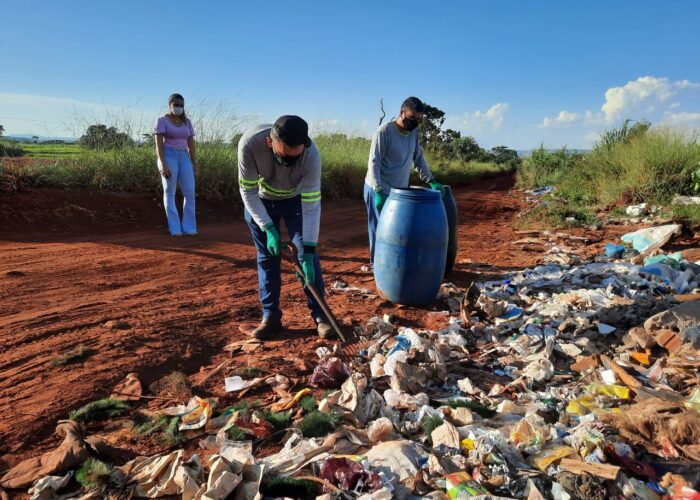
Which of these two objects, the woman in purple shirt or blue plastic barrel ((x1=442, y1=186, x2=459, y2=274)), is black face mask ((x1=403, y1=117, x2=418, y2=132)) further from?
the woman in purple shirt

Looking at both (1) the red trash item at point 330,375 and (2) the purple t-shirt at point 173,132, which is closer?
(1) the red trash item at point 330,375

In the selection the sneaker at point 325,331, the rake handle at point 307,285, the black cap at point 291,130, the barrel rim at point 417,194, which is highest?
the black cap at point 291,130

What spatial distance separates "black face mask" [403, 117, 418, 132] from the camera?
495 centimetres

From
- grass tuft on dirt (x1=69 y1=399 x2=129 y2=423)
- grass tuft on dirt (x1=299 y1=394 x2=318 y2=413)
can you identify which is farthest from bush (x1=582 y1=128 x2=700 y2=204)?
grass tuft on dirt (x1=69 y1=399 x2=129 y2=423)

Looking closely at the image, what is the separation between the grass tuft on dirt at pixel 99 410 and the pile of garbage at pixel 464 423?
0.17 m

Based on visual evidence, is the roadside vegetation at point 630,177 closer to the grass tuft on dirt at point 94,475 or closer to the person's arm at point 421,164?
the person's arm at point 421,164

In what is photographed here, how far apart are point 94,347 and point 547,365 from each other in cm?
322

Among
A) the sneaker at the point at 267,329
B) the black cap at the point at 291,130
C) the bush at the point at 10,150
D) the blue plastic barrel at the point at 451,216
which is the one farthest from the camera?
the bush at the point at 10,150

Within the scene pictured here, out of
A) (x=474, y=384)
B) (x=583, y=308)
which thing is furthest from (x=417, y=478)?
(x=583, y=308)

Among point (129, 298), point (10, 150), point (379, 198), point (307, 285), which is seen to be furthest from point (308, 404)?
point (10, 150)

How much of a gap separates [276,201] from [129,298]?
5.88 feet

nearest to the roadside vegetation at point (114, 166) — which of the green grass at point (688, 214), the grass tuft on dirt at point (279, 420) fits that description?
the grass tuft on dirt at point (279, 420)

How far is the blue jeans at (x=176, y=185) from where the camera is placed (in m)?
A: 6.57

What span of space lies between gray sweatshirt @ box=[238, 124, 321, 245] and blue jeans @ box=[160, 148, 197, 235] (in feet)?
11.4
